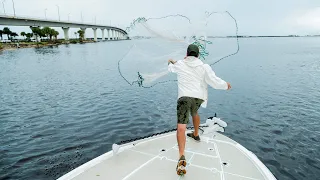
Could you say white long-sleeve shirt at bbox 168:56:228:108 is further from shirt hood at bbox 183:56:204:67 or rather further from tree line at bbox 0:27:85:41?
tree line at bbox 0:27:85:41

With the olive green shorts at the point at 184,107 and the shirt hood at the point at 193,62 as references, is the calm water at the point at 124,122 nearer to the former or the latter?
the olive green shorts at the point at 184,107

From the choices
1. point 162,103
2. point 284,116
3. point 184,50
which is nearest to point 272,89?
point 284,116

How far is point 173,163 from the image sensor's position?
637cm

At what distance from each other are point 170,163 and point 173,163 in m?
0.08

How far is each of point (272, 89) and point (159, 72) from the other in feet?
56.7

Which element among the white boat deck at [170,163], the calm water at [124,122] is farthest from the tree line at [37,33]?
the white boat deck at [170,163]

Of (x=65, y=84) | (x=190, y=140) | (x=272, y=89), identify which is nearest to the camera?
(x=190, y=140)

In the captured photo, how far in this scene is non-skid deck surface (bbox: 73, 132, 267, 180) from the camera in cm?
573

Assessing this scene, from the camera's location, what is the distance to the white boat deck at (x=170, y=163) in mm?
5734

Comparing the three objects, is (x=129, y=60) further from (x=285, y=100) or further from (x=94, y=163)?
(x=285, y=100)

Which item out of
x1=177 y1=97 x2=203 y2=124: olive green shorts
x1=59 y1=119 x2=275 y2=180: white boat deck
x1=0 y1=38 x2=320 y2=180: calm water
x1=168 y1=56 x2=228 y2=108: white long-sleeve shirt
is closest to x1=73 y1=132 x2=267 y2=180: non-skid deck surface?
x1=59 y1=119 x2=275 y2=180: white boat deck

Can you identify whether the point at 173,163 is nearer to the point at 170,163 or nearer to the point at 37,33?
the point at 170,163

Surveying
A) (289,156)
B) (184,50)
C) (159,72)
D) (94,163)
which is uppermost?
(184,50)

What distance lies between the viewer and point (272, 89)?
72.1 ft
